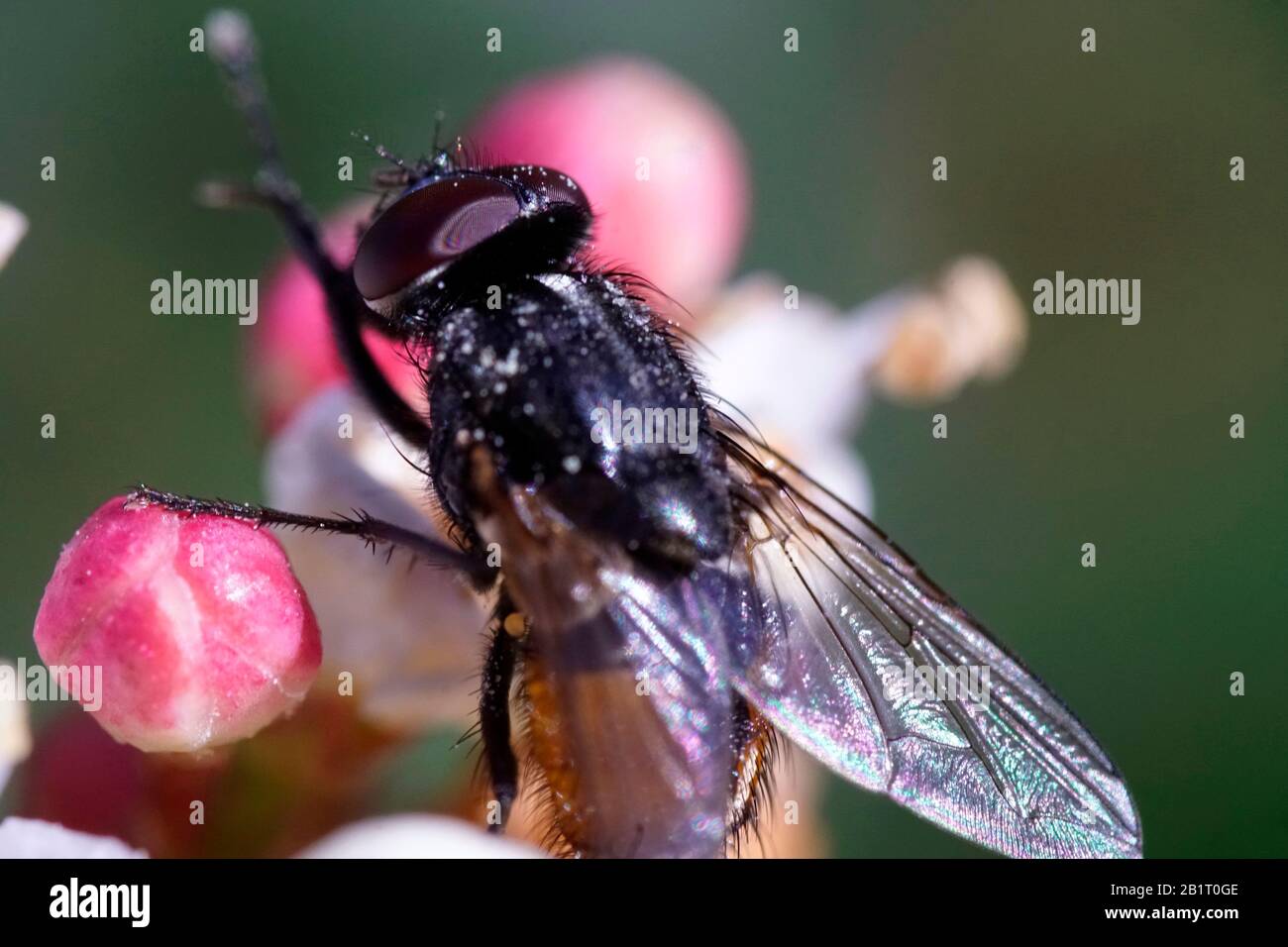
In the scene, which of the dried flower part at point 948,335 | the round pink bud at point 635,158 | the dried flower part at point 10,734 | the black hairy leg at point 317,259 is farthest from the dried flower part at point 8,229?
the dried flower part at point 948,335

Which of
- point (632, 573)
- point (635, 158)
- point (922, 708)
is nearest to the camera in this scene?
point (632, 573)

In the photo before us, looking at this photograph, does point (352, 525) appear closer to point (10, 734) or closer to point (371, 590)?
point (371, 590)

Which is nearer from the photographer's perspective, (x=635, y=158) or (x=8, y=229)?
(x=8, y=229)

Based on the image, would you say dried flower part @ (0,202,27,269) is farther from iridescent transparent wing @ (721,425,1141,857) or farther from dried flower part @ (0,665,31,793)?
iridescent transparent wing @ (721,425,1141,857)

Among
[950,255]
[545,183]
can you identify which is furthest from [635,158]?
[950,255]

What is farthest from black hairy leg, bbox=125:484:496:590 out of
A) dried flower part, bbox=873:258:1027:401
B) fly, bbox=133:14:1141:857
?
dried flower part, bbox=873:258:1027:401

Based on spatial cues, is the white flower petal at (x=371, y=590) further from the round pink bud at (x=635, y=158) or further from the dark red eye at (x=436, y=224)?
the round pink bud at (x=635, y=158)
